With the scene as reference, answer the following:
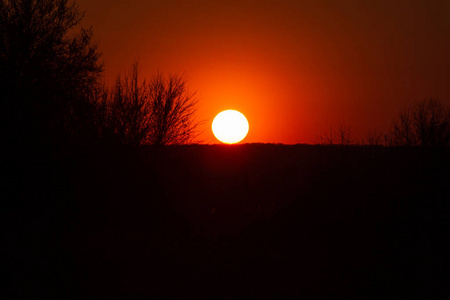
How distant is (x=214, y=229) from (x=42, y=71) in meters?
7.82

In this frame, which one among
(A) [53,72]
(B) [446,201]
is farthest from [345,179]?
(A) [53,72]

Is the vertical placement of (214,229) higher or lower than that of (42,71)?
lower

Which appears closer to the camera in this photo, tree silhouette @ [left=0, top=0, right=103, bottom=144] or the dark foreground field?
the dark foreground field

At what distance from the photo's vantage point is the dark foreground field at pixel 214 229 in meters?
8.84

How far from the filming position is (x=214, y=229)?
14.0 m

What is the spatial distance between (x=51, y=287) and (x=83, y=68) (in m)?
10.9

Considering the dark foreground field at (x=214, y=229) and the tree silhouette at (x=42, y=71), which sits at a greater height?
the tree silhouette at (x=42, y=71)

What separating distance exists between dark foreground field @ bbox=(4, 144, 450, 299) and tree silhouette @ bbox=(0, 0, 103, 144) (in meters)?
1.18

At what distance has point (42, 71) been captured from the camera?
16047 millimetres

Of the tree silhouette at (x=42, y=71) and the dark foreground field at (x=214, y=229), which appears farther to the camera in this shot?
the tree silhouette at (x=42, y=71)

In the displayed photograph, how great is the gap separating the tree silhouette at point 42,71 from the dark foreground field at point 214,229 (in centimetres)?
118

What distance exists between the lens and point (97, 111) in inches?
636

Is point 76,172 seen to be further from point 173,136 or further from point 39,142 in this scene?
point 173,136

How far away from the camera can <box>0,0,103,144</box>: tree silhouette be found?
13602 mm
